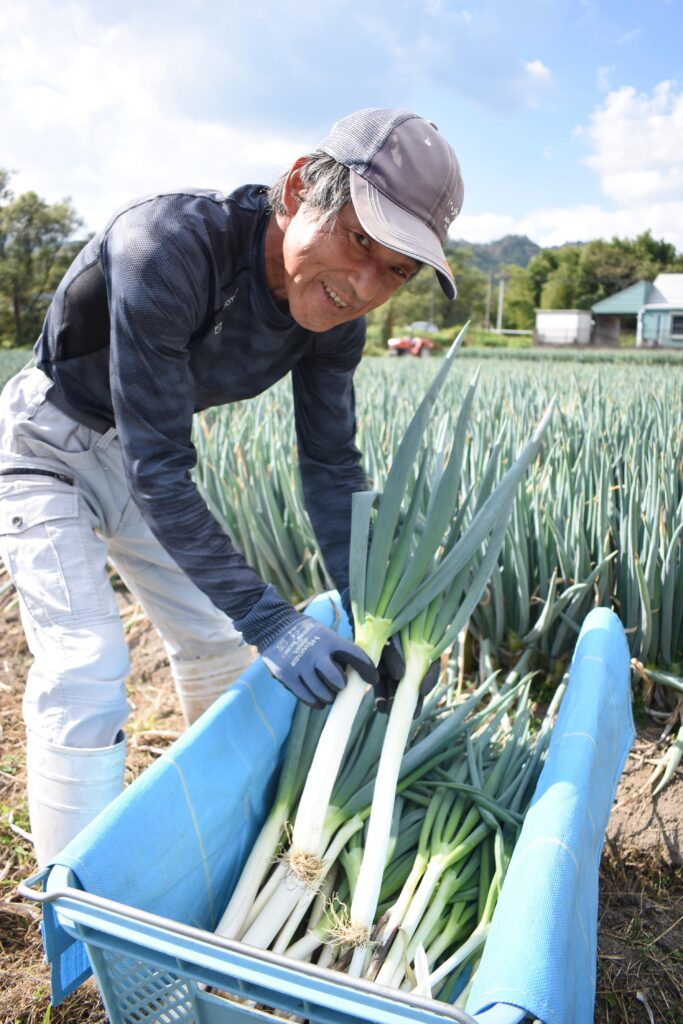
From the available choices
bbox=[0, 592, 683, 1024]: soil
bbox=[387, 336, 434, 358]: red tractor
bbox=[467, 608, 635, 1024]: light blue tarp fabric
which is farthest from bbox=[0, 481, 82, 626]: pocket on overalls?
bbox=[387, 336, 434, 358]: red tractor

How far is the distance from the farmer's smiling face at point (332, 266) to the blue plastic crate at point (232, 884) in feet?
2.11

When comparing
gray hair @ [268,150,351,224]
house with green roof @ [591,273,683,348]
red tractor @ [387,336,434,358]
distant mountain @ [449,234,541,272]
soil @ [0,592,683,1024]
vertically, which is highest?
distant mountain @ [449,234,541,272]

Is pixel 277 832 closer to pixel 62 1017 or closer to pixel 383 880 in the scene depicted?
pixel 383 880

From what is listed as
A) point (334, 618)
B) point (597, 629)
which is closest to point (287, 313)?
point (334, 618)

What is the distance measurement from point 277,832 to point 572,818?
0.53 metres

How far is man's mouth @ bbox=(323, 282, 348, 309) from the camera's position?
1.27m

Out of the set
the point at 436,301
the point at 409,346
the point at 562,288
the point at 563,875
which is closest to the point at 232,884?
the point at 563,875

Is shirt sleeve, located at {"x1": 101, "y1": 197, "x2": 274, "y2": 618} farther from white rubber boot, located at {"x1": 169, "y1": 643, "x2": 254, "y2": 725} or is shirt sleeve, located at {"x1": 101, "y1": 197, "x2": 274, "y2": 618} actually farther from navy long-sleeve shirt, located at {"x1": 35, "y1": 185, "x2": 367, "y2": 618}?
white rubber boot, located at {"x1": 169, "y1": 643, "x2": 254, "y2": 725}

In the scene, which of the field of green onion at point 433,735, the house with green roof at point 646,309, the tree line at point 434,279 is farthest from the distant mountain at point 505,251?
the field of green onion at point 433,735

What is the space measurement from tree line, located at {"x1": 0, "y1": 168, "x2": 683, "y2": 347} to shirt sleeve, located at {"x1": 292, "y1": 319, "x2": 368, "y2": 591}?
37.2 m

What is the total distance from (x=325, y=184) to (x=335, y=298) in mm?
174

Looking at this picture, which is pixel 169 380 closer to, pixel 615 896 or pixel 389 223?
pixel 389 223

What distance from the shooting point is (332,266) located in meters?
1.23

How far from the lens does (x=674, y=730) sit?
2.04 meters
